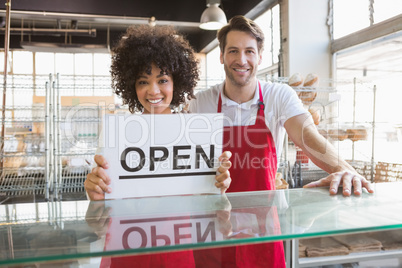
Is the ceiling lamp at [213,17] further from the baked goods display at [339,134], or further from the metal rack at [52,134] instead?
the baked goods display at [339,134]

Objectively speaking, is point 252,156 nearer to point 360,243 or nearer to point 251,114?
point 251,114

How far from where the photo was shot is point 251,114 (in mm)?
1624

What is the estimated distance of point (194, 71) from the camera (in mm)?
1405

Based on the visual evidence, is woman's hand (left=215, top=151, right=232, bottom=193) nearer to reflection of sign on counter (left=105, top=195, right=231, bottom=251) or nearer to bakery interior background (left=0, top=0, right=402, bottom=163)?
reflection of sign on counter (left=105, top=195, right=231, bottom=251)

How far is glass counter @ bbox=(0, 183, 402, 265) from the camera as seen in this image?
0.51m

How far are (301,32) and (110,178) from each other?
164 inches

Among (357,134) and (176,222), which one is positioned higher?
(357,134)

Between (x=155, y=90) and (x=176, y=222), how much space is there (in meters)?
0.65

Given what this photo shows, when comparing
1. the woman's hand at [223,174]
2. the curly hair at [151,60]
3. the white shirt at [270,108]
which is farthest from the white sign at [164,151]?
the white shirt at [270,108]

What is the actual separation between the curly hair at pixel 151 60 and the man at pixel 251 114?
0.28 meters

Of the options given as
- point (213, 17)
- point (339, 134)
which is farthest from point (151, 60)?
point (213, 17)

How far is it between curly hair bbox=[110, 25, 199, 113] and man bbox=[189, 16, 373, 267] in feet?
0.93

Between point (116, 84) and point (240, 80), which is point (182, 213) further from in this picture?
point (240, 80)

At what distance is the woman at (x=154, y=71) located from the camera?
3.88 feet
